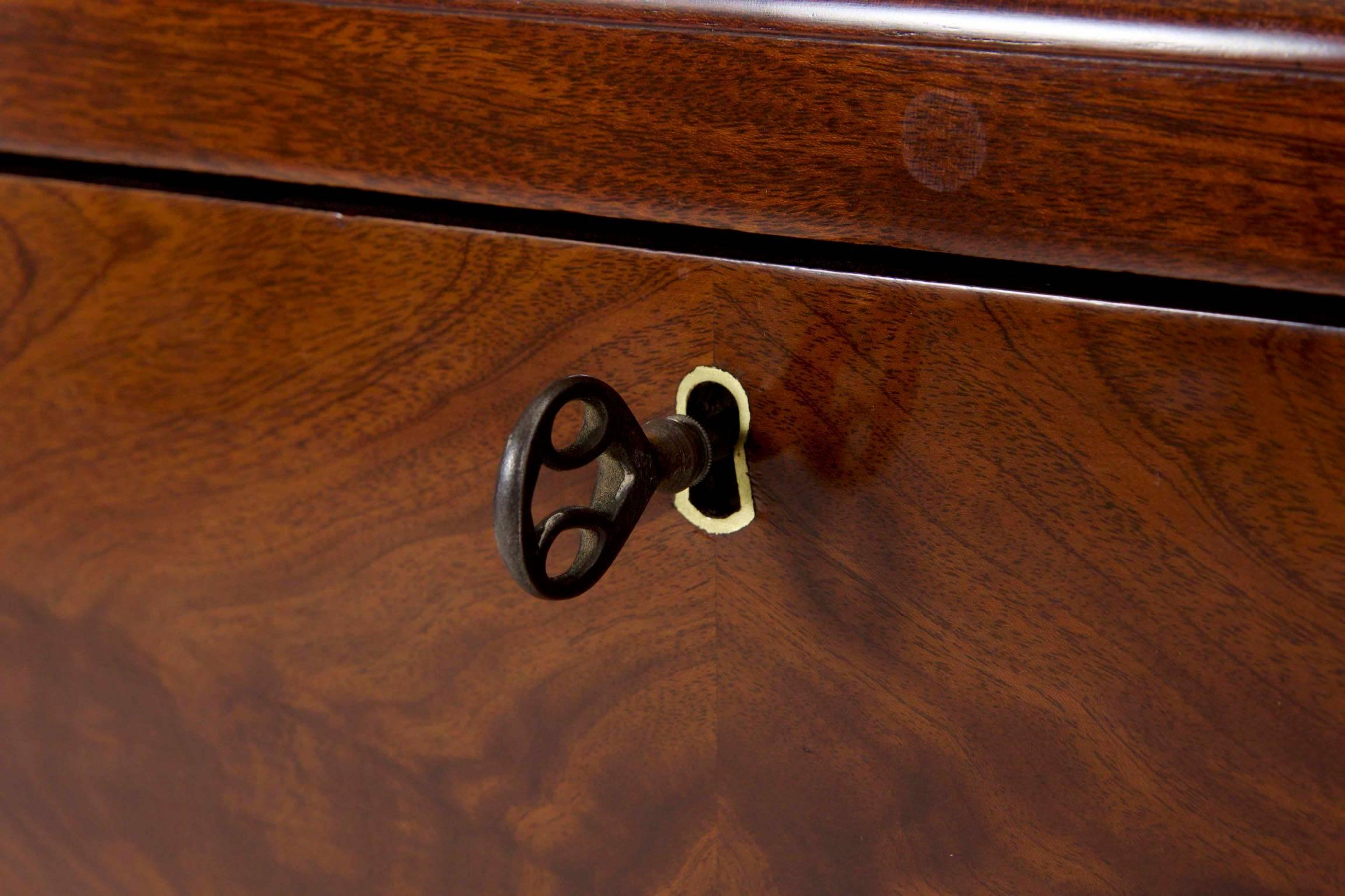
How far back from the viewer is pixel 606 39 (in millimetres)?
251

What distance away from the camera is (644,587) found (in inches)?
11.9

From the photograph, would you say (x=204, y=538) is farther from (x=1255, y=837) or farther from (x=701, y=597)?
(x=1255, y=837)

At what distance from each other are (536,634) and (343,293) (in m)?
0.10

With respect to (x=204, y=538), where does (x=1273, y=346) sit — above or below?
above

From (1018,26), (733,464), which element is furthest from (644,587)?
(1018,26)

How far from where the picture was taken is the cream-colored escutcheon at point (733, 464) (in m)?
0.28

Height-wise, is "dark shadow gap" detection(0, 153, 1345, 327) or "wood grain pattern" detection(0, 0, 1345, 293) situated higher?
"wood grain pattern" detection(0, 0, 1345, 293)

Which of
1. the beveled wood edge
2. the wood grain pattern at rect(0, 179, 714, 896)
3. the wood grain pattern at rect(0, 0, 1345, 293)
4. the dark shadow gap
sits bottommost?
the wood grain pattern at rect(0, 179, 714, 896)

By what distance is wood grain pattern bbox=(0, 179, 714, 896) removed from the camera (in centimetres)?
30

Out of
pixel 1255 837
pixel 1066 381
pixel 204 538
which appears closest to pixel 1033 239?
pixel 1066 381

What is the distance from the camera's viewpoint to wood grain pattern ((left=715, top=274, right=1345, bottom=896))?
23 cm

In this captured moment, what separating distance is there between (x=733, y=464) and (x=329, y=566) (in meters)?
0.12

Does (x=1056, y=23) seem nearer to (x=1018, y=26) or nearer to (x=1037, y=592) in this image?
(x=1018, y=26)

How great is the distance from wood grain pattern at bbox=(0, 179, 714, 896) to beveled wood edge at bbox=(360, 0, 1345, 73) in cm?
5
